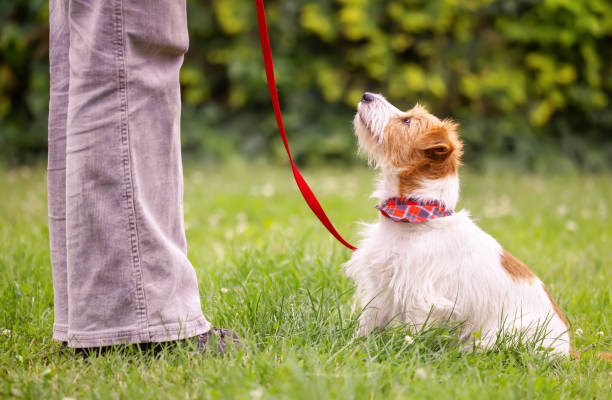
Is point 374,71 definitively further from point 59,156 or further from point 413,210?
point 59,156

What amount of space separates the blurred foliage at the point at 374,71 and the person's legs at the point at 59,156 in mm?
6599

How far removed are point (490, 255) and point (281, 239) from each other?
1.92 meters

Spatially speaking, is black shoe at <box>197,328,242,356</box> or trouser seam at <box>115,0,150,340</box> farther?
black shoe at <box>197,328,242,356</box>

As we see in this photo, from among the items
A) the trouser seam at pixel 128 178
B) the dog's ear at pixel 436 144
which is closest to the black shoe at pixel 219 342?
the trouser seam at pixel 128 178

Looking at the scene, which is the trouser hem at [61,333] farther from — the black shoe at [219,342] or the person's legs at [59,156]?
the black shoe at [219,342]

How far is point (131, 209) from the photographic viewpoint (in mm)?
1995

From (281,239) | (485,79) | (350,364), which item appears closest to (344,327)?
(350,364)

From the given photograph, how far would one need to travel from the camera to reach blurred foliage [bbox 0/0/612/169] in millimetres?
8484

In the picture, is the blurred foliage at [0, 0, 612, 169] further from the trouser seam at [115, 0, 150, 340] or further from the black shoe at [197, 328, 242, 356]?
the trouser seam at [115, 0, 150, 340]

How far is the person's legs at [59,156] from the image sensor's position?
7.11 ft

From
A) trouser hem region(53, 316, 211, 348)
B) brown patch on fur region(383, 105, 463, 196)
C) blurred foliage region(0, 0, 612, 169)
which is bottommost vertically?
trouser hem region(53, 316, 211, 348)

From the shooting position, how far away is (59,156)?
7.16 ft

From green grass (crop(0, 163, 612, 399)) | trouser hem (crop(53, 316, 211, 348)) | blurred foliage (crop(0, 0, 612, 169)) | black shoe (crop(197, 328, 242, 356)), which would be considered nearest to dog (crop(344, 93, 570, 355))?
green grass (crop(0, 163, 612, 399))

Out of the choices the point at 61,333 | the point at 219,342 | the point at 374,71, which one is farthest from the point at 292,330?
the point at 374,71
